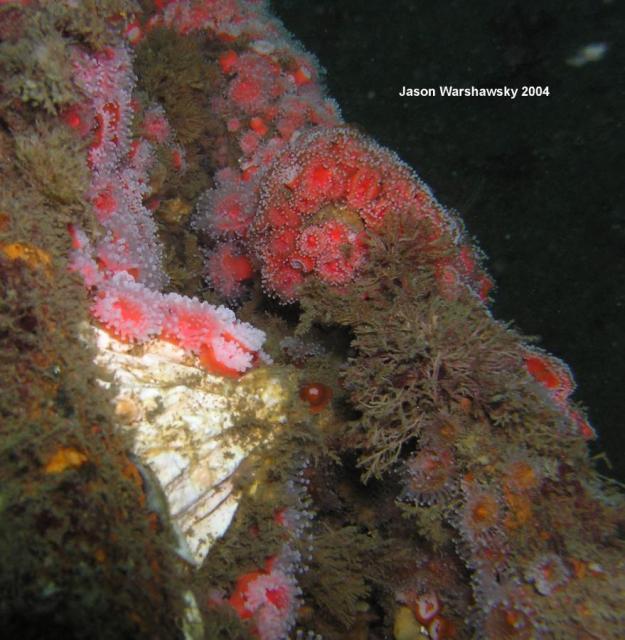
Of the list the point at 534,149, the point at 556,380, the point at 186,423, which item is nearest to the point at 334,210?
the point at 186,423

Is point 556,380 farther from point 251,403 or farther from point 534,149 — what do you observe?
point 534,149

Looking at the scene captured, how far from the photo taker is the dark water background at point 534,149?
295 inches

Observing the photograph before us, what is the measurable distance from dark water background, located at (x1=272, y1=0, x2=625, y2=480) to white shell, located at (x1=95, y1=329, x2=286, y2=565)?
6577mm

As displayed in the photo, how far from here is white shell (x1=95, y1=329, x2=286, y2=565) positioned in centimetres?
242

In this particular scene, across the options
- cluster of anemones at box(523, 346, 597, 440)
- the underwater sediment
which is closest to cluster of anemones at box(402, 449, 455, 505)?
the underwater sediment

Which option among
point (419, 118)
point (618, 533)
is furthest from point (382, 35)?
point (618, 533)

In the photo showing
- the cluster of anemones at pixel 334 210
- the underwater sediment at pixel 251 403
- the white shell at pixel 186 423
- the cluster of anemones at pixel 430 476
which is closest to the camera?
the underwater sediment at pixel 251 403

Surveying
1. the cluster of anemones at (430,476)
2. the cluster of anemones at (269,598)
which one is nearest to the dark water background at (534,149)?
the cluster of anemones at (430,476)

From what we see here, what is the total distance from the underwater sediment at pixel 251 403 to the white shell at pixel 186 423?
0.01 m

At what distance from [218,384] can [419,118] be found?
7582 millimetres

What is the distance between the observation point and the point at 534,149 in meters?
7.86

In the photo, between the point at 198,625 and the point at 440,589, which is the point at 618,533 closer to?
the point at 440,589

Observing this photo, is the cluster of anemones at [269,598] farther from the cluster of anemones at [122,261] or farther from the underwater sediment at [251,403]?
the cluster of anemones at [122,261]

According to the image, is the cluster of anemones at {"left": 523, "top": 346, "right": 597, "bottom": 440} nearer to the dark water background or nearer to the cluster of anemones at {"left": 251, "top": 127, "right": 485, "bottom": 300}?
the cluster of anemones at {"left": 251, "top": 127, "right": 485, "bottom": 300}
